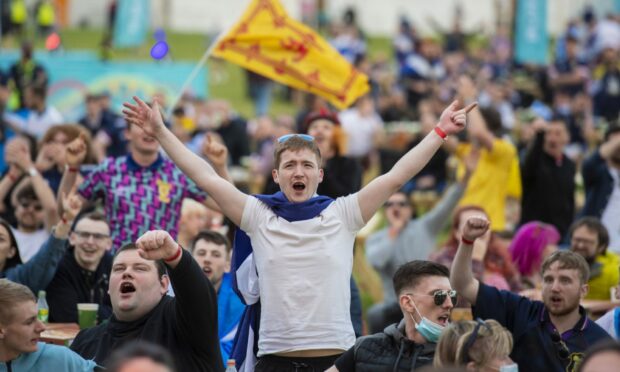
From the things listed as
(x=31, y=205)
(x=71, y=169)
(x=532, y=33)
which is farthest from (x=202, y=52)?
(x=71, y=169)

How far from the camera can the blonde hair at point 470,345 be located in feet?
18.8

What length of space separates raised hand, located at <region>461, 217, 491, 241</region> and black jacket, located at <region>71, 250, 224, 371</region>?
1.37m

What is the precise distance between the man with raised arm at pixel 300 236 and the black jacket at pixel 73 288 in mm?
2424

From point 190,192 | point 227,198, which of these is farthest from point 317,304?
point 190,192

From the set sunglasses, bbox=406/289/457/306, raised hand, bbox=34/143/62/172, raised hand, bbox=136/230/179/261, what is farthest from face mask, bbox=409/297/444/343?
raised hand, bbox=34/143/62/172

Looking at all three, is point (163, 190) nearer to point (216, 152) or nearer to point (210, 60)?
point (216, 152)

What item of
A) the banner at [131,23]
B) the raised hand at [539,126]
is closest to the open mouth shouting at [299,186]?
the raised hand at [539,126]

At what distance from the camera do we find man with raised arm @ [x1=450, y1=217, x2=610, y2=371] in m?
7.01

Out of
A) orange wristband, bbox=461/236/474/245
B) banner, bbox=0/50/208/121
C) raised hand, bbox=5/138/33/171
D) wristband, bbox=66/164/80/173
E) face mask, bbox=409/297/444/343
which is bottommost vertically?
face mask, bbox=409/297/444/343

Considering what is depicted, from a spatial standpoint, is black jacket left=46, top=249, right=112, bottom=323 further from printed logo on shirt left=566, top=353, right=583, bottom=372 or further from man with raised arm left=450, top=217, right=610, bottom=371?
printed logo on shirt left=566, top=353, right=583, bottom=372

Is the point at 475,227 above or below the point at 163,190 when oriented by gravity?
below

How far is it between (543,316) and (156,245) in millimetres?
2271

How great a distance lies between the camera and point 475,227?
6.83 meters

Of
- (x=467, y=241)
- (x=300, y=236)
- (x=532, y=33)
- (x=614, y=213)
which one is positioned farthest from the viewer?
(x=532, y=33)
